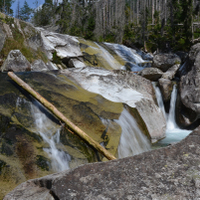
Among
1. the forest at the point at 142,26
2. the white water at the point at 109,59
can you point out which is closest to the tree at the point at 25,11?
the forest at the point at 142,26

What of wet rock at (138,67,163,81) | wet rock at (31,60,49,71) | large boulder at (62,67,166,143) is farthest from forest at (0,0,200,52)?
wet rock at (31,60,49,71)

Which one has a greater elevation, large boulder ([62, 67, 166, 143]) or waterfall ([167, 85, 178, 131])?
large boulder ([62, 67, 166, 143])

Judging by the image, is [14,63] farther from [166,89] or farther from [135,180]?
[135,180]

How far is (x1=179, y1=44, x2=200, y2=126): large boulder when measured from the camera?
26.5 feet

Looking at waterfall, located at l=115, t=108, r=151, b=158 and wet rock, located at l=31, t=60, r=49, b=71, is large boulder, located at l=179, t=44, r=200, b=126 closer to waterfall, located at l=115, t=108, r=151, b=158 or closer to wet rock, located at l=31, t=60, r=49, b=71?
waterfall, located at l=115, t=108, r=151, b=158

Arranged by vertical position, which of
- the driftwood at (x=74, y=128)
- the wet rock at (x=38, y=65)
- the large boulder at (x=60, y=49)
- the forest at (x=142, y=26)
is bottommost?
the driftwood at (x=74, y=128)

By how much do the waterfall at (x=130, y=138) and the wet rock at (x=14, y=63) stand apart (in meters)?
4.97

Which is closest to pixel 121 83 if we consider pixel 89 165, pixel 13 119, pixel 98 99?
pixel 98 99

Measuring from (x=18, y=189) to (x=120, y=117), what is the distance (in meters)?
3.80

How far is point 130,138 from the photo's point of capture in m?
5.32

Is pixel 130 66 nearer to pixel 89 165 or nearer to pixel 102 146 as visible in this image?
pixel 102 146

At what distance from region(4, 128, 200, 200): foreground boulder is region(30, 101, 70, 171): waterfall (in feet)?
5.88

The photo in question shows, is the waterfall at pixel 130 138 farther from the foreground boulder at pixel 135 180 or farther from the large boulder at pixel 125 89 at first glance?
the foreground boulder at pixel 135 180

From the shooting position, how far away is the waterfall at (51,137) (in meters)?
3.69
